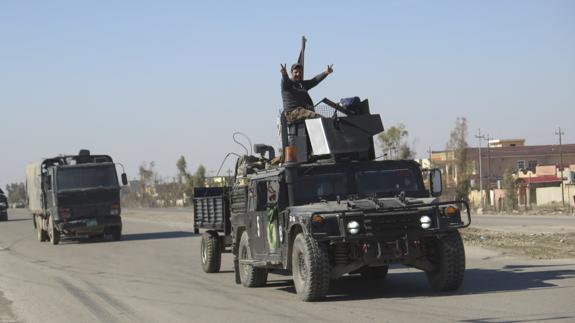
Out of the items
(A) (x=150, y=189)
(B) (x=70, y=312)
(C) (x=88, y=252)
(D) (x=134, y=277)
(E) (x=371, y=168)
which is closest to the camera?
(B) (x=70, y=312)

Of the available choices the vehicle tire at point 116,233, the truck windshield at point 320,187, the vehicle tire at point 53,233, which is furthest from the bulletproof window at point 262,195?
the vehicle tire at point 116,233

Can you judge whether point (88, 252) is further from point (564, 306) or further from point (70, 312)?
point (564, 306)

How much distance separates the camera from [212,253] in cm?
1809

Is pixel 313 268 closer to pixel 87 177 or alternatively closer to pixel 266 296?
pixel 266 296

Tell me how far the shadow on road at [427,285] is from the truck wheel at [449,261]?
168 millimetres

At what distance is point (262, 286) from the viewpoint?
1501cm

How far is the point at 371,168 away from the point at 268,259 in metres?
2.15

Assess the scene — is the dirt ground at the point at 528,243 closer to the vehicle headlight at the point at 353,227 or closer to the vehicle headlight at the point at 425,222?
the vehicle headlight at the point at 425,222

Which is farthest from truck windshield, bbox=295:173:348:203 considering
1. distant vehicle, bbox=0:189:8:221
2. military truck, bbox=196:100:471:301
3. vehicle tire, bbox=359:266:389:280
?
distant vehicle, bbox=0:189:8:221

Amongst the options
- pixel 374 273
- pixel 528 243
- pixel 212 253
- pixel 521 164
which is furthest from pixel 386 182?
pixel 521 164

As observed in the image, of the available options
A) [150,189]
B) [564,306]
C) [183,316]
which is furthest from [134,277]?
[150,189]

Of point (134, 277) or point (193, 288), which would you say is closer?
point (193, 288)

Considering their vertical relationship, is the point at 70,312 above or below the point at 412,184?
below

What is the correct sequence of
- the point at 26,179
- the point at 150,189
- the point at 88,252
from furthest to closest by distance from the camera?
the point at 150,189, the point at 26,179, the point at 88,252
